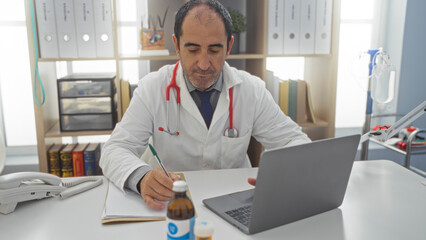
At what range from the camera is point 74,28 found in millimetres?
2207

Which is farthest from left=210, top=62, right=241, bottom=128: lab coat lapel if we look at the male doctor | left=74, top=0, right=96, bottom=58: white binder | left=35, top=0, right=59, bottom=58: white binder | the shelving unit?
left=35, top=0, right=59, bottom=58: white binder

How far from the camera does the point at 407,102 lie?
289cm

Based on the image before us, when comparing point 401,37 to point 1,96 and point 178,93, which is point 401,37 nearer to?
point 178,93

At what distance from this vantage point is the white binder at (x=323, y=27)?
2.37m

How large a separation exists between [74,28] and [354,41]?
2103 mm

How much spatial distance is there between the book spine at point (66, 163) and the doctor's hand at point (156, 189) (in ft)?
4.44

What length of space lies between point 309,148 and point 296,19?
158 cm

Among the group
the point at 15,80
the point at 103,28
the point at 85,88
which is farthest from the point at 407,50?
the point at 15,80

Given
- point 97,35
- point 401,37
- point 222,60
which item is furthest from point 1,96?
point 401,37

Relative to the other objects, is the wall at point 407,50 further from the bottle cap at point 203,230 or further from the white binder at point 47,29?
the bottle cap at point 203,230

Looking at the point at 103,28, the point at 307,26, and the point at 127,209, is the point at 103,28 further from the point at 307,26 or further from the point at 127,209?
the point at 127,209

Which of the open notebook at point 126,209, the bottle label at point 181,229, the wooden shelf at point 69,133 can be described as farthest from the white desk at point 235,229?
the wooden shelf at point 69,133

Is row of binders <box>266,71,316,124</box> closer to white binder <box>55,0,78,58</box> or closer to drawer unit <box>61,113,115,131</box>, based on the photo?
drawer unit <box>61,113,115,131</box>

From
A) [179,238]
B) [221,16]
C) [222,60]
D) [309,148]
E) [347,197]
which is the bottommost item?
[347,197]
